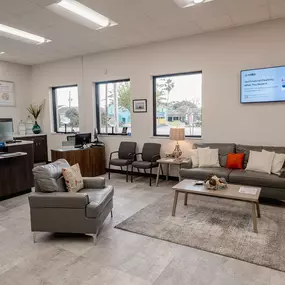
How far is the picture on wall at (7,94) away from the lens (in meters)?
7.08

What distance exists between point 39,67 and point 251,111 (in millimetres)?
6205

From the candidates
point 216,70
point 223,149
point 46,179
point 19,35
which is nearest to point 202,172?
point 223,149

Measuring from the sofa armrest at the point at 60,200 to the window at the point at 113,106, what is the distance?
3.60 metres

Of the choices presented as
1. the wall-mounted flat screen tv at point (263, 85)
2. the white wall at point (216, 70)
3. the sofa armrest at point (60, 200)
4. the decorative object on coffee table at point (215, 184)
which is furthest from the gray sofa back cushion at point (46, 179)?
the wall-mounted flat screen tv at point (263, 85)

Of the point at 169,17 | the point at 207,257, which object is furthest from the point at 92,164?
the point at 207,257

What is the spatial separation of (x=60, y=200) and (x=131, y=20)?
10.3 ft

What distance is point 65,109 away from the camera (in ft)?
24.6

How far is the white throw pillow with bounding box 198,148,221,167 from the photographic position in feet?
15.4

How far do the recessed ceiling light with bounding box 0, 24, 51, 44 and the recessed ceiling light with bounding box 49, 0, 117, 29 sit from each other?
1.43m

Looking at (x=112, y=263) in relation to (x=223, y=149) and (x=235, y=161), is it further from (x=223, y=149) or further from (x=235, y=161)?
(x=223, y=149)

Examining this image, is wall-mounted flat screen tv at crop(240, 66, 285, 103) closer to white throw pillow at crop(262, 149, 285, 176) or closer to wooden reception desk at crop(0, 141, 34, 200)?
white throw pillow at crop(262, 149, 285, 176)

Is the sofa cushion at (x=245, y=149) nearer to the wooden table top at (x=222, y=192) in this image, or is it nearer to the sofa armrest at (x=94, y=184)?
the wooden table top at (x=222, y=192)

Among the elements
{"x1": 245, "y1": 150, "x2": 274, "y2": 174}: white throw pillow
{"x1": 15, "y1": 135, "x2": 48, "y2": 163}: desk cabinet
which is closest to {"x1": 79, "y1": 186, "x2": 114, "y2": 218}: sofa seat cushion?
{"x1": 245, "y1": 150, "x2": 274, "y2": 174}: white throw pillow

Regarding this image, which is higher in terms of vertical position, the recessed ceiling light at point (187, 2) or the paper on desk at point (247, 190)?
the recessed ceiling light at point (187, 2)
